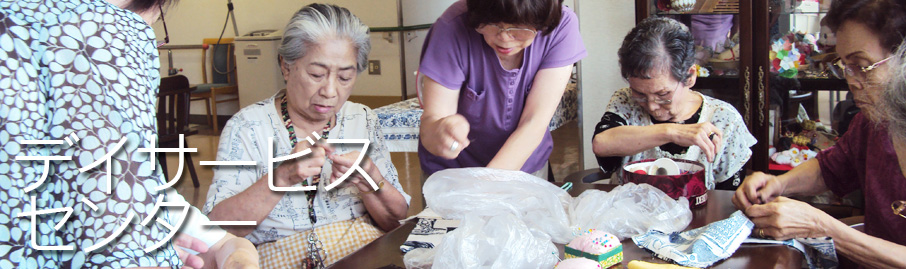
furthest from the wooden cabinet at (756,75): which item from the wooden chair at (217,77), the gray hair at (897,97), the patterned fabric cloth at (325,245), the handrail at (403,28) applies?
the wooden chair at (217,77)

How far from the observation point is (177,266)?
1038mm

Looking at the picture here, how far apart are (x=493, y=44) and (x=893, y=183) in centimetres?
93

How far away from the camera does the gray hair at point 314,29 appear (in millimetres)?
1846

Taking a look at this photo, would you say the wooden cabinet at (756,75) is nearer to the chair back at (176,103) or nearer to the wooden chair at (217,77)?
the chair back at (176,103)

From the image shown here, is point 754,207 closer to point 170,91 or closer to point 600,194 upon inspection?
point 600,194

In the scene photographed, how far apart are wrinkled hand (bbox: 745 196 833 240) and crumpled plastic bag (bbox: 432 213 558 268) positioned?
0.46 meters

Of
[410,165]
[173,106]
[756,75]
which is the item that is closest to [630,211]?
[756,75]

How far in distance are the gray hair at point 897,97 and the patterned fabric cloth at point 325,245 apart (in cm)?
118

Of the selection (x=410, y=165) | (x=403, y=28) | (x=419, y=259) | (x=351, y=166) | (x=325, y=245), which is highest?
(x=403, y=28)

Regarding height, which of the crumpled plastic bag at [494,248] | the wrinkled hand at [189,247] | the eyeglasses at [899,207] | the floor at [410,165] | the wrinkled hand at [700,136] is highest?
the wrinkled hand at [700,136]

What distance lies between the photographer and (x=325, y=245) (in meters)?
1.78

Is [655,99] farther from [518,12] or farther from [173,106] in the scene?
[173,106]

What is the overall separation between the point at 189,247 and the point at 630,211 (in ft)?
2.77

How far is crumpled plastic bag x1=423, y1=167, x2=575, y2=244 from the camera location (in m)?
1.39
